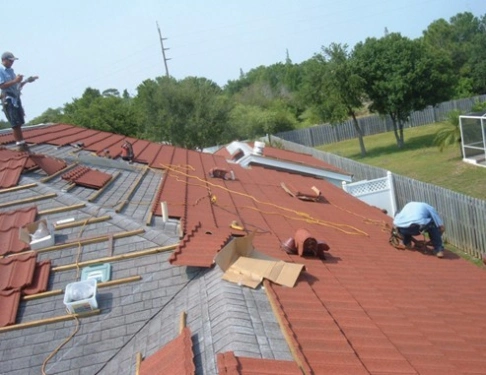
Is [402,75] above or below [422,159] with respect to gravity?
above

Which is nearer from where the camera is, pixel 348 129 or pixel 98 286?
pixel 98 286

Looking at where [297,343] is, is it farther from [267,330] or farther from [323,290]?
[323,290]

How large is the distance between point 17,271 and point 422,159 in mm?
29510

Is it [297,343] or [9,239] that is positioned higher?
[9,239]

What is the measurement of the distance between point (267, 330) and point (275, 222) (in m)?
4.36

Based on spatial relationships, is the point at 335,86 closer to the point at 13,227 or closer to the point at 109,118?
the point at 109,118

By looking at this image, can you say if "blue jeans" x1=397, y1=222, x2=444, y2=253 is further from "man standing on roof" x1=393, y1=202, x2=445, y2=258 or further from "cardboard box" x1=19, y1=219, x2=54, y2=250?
"cardboard box" x1=19, y1=219, x2=54, y2=250

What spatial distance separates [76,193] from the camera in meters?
7.45

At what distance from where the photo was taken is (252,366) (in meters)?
3.42

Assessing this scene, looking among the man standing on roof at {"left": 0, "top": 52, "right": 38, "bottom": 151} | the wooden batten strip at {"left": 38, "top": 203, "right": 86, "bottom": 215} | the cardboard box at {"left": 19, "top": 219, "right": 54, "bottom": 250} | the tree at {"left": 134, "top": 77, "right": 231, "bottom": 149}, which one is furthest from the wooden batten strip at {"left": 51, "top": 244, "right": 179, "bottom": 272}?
the tree at {"left": 134, "top": 77, "right": 231, "bottom": 149}

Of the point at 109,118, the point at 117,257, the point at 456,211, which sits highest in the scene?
the point at 109,118

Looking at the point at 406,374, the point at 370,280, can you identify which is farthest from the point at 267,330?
the point at 370,280

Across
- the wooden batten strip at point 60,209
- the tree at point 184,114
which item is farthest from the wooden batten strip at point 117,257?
the tree at point 184,114

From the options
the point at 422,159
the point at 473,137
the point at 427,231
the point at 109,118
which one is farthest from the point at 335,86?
the point at 427,231
